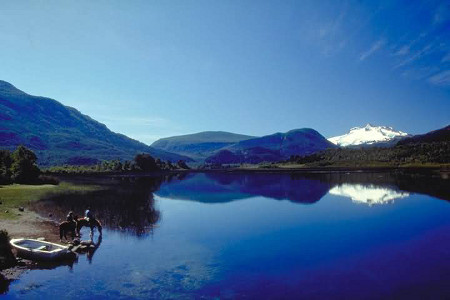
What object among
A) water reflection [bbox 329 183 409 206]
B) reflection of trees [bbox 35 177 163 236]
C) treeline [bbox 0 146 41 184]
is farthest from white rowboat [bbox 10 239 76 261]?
treeline [bbox 0 146 41 184]

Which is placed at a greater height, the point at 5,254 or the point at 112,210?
the point at 112,210

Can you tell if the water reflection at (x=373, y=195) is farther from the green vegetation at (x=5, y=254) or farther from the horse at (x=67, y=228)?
the green vegetation at (x=5, y=254)

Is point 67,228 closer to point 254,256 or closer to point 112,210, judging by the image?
point 254,256

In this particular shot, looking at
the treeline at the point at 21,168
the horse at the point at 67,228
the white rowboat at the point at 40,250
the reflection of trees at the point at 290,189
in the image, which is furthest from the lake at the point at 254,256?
the treeline at the point at 21,168

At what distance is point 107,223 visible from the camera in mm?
51094

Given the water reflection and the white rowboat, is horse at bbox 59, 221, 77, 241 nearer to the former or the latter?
the white rowboat

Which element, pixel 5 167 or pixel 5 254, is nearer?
pixel 5 254

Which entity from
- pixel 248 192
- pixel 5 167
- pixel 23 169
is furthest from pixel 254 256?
pixel 5 167

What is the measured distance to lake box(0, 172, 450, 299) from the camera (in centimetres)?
2644

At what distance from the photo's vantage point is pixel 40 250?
104 ft

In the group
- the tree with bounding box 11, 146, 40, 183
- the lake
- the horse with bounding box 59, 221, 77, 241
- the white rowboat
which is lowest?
the lake

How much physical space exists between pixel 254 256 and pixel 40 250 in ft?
66.6

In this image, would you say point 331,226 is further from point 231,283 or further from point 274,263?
point 231,283

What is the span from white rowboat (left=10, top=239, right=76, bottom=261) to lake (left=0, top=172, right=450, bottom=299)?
1.43 metres
